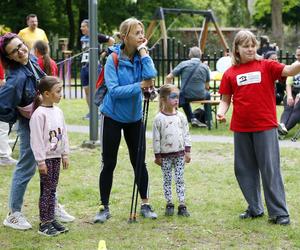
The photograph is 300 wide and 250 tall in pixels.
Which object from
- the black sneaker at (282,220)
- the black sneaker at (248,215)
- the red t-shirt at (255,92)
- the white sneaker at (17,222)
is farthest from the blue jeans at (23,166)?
the black sneaker at (282,220)

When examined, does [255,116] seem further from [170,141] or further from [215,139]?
[215,139]

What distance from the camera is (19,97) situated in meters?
5.71

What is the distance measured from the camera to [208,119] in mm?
12945

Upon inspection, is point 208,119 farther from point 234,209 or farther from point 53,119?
point 53,119

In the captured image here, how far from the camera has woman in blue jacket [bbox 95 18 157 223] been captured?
224 inches

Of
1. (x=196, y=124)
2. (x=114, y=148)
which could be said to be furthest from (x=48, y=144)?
(x=196, y=124)

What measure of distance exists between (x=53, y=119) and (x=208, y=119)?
24.8 ft

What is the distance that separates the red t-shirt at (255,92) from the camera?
5809 millimetres

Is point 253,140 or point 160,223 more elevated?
point 253,140

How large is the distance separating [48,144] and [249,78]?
1930mm

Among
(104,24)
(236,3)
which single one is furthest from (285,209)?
(236,3)

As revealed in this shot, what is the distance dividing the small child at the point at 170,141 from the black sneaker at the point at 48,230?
1.22 meters

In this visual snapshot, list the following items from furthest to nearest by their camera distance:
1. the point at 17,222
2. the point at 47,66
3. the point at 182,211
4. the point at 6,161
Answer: the point at 6,161 → the point at 47,66 → the point at 182,211 → the point at 17,222

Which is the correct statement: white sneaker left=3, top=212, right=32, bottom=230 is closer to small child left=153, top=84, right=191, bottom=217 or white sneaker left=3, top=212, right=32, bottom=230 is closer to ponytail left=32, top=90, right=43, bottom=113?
ponytail left=32, top=90, right=43, bottom=113
